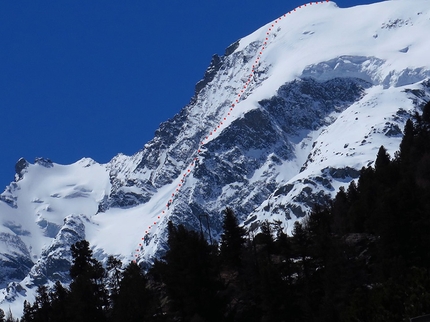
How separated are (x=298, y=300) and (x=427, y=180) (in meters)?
38.9

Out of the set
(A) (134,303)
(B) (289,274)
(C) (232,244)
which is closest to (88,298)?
(A) (134,303)

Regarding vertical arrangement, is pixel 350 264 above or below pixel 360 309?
above

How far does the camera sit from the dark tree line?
82812 millimetres

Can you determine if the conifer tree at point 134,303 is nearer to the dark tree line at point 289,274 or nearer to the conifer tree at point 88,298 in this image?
the dark tree line at point 289,274

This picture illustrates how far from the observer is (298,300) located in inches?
3450

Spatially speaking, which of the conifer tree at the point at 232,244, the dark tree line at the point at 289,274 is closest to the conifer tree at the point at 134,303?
the dark tree line at the point at 289,274

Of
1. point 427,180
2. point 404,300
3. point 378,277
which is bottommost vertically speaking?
point 404,300

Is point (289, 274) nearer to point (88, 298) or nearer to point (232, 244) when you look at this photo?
point (232, 244)

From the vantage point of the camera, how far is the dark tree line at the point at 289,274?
3260 inches

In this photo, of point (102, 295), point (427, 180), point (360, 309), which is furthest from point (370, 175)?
point (360, 309)

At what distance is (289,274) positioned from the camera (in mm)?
89875

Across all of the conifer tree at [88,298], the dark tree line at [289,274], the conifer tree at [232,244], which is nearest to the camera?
the dark tree line at [289,274]

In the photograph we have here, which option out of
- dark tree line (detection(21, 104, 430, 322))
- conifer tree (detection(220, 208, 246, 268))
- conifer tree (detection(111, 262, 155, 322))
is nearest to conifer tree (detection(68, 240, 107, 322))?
dark tree line (detection(21, 104, 430, 322))

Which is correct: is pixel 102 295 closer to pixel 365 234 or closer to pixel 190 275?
pixel 190 275
